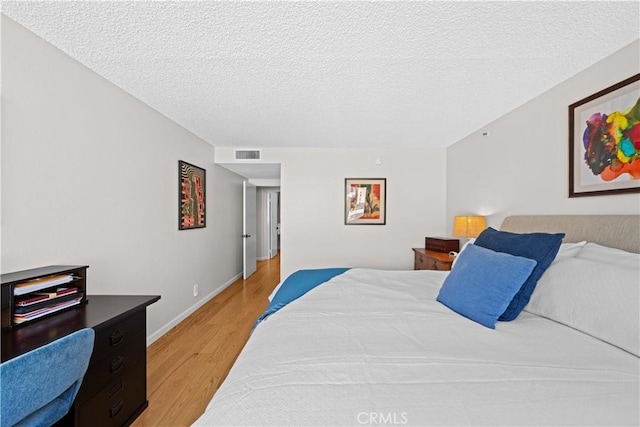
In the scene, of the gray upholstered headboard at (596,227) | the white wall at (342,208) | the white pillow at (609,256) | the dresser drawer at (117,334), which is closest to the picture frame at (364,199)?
the white wall at (342,208)

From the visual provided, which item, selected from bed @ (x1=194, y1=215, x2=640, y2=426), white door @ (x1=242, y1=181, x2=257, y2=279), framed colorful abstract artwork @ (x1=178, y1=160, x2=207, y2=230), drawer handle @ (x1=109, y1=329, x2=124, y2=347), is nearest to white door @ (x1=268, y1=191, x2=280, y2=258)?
white door @ (x1=242, y1=181, x2=257, y2=279)

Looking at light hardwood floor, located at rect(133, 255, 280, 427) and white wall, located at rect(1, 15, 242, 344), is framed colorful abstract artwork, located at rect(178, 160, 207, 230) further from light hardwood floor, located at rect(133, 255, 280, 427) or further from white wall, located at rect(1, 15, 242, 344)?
light hardwood floor, located at rect(133, 255, 280, 427)

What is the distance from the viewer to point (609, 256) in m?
1.44

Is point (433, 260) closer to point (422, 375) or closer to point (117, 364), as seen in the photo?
point (422, 375)

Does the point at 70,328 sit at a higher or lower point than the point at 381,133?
lower

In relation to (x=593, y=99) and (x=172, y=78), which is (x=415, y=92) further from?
(x=172, y=78)

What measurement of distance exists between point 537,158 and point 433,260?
1496mm

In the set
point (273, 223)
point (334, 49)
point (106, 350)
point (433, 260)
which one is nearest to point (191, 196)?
point (106, 350)

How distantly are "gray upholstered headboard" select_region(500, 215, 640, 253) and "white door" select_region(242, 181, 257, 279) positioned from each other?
162 inches

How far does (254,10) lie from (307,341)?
1.58 m

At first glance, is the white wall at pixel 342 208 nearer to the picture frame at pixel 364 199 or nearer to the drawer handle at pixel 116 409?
the picture frame at pixel 364 199

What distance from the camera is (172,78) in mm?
2166

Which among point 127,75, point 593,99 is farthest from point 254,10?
point 593,99

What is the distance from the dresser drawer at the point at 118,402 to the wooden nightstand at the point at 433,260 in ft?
9.28
